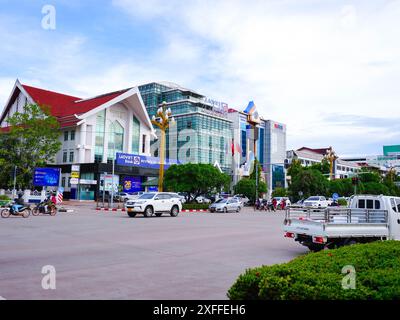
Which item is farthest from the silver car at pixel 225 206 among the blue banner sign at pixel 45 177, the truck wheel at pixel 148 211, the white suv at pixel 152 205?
the blue banner sign at pixel 45 177

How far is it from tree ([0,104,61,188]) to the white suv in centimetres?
2163

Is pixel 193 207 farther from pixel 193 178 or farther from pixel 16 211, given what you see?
pixel 16 211

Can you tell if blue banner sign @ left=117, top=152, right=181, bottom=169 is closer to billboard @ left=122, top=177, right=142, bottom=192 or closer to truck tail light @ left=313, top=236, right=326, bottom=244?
billboard @ left=122, top=177, right=142, bottom=192

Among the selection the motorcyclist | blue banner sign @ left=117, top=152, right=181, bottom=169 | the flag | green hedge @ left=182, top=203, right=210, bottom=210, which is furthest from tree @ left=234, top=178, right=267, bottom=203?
the flag

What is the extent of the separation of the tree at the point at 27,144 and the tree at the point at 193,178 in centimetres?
1443

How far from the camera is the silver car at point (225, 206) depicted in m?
37.5

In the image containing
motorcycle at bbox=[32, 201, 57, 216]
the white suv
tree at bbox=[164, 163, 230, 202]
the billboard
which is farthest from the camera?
the billboard

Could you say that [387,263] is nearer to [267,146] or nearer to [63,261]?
[63,261]

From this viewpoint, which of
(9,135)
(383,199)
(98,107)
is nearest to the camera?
(383,199)

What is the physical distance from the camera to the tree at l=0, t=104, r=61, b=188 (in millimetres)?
42406

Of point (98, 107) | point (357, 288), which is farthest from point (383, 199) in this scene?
point (98, 107)

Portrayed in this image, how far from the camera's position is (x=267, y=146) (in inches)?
4341

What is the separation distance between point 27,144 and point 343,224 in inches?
1547

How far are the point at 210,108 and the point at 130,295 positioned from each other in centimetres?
8638
